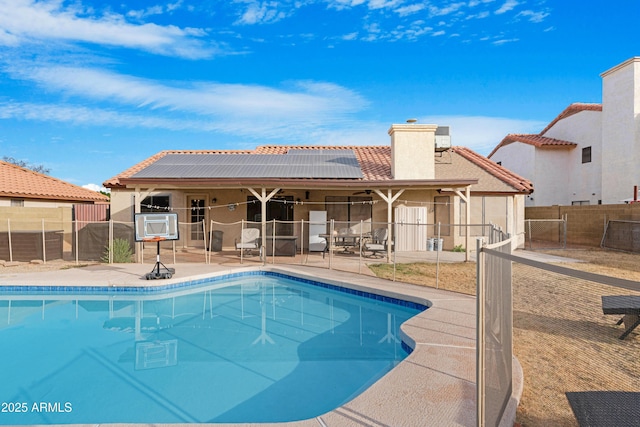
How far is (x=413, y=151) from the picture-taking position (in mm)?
15781

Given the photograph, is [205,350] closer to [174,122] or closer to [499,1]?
[499,1]

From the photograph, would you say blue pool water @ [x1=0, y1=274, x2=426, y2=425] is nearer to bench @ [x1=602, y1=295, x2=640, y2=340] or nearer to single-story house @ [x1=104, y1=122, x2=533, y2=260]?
bench @ [x1=602, y1=295, x2=640, y2=340]

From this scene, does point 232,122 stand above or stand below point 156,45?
below

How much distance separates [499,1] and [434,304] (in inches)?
468

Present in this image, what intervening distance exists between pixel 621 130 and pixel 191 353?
905 inches

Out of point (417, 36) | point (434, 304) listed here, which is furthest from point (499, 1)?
point (434, 304)

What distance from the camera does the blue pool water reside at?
424 centimetres

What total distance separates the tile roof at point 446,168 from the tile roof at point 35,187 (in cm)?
440

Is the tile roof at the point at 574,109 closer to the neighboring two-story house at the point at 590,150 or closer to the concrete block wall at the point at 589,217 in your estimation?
the neighboring two-story house at the point at 590,150

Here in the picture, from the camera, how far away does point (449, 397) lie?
11.3 feet

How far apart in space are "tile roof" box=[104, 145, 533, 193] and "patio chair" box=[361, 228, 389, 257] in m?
2.27

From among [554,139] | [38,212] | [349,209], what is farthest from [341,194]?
[554,139]

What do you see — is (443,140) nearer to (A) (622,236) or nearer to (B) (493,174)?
(B) (493,174)

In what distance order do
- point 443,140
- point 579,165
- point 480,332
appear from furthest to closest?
point 579,165 → point 443,140 → point 480,332
